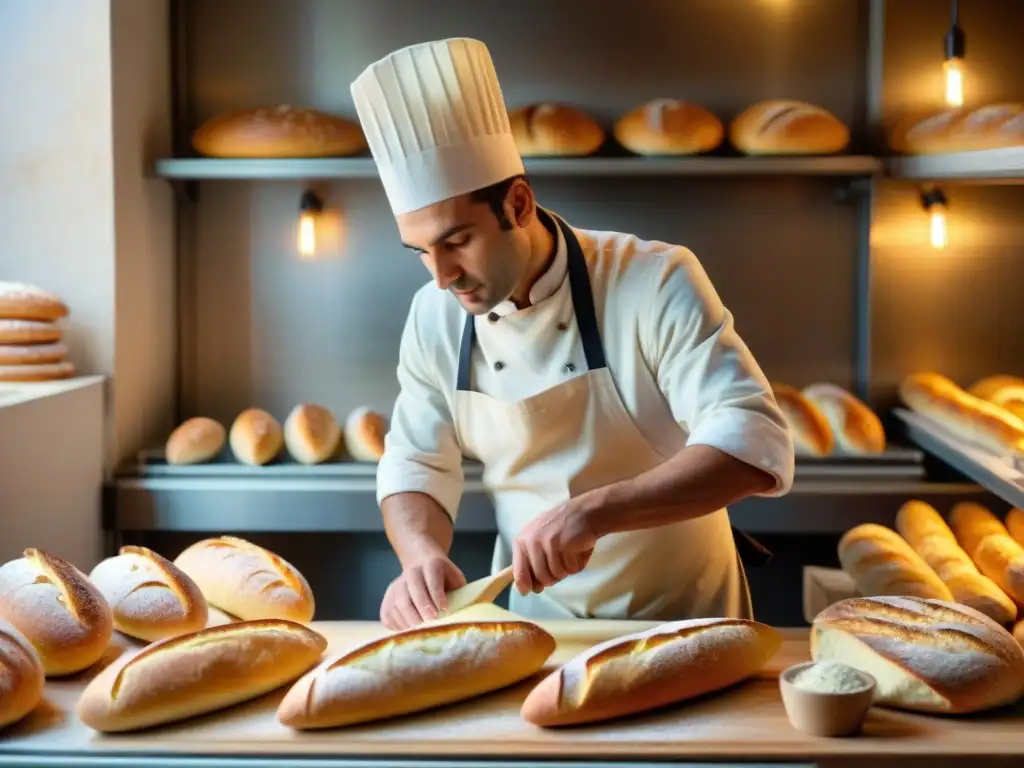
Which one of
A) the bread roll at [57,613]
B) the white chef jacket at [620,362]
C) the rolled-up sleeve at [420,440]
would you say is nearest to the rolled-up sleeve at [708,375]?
the white chef jacket at [620,362]

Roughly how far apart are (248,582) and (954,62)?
228 centimetres

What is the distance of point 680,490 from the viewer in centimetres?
166

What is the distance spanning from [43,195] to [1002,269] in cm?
250

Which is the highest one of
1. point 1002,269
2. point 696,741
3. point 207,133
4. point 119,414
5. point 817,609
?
point 207,133

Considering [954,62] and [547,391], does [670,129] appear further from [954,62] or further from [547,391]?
[547,391]

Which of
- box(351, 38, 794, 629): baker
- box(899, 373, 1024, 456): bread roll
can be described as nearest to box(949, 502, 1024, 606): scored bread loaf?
box(899, 373, 1024, 456): bread roll

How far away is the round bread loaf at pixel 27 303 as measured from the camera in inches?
104

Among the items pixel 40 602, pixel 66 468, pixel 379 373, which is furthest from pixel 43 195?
pixel 40 602

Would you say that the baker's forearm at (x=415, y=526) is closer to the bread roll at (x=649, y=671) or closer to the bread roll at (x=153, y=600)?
the bread roll at (x=153, y=600)

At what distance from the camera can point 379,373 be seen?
3.40m

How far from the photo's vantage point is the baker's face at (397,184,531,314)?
171 centimetres

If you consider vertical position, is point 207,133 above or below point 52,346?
above

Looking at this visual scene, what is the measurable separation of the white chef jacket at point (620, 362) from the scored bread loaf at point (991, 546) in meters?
0.87

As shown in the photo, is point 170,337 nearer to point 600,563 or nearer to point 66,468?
point 66,468
